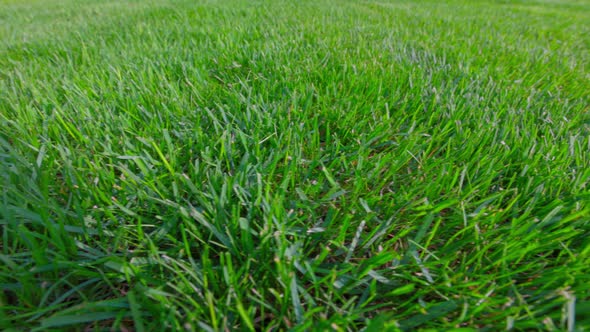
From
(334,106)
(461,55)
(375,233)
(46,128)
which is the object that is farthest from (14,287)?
(461,55)

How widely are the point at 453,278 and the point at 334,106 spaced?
0.73 meters

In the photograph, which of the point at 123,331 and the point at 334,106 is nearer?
the point at 123,331

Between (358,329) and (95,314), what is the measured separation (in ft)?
1.49

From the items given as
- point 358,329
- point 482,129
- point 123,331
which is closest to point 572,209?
point 482,129

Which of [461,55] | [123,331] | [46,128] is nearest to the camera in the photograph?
[123,331]

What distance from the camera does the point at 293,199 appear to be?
0.73m

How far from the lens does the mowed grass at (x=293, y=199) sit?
0.51 meters

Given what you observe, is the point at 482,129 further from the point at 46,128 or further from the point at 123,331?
the point at 46,128

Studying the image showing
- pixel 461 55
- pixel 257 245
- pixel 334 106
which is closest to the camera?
pixel 257 245

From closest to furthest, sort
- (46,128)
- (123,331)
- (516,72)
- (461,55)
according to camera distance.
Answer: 1. (123,331)
2. (46,128)
3. (516,72)
4. (461,55)

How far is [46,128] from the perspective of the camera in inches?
35.3

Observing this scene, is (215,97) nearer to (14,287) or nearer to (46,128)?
(46,128)

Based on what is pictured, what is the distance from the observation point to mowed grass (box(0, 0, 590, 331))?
0.51 meters

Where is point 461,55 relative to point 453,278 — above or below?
above
